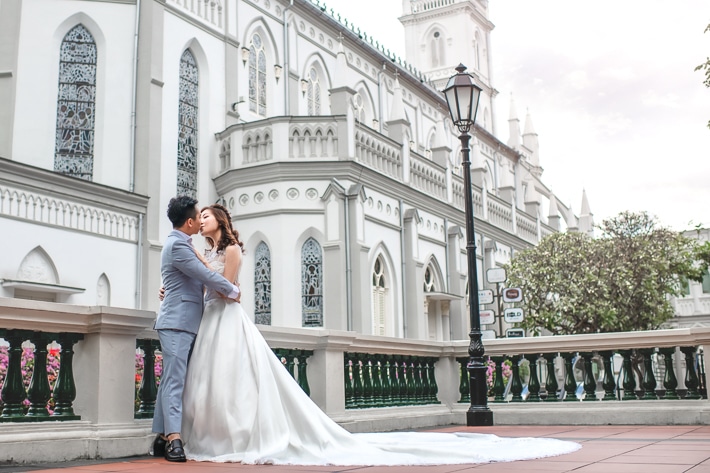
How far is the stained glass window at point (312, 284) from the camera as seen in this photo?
2131 centimetres

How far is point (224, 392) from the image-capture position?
6.41m

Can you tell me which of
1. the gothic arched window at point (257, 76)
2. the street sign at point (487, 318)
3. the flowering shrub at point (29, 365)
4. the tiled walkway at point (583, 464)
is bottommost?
the tiled walkway at point (583, 464)

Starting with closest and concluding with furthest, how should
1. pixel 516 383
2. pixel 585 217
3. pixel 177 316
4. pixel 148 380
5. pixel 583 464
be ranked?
pixel 583 464, pixel 177 316, pixel 148 380, pixel 516 383, pixel 585 217

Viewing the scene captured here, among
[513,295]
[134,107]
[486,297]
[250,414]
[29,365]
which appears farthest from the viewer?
[486,297]

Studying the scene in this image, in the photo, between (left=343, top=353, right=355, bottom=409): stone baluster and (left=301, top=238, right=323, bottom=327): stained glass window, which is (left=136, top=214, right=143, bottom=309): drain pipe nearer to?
(left=301, top=238, right=323, bottom=327): stained glass window

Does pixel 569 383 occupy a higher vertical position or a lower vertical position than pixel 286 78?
lower

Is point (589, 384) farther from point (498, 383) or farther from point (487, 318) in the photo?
point (487, 318)

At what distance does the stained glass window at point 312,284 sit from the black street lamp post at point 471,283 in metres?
9.86

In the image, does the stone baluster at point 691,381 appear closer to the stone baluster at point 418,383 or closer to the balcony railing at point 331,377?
the balcony railing at point 331,377

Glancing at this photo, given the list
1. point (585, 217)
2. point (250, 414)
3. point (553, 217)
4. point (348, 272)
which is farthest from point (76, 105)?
point (585, 217)

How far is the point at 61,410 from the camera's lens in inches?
264

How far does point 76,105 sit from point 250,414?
15344 millimetres

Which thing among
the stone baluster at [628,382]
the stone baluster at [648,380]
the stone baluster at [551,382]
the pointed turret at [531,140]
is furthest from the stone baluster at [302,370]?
the pointed turret at [531,140]

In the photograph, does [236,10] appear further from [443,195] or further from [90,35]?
[443,195]
